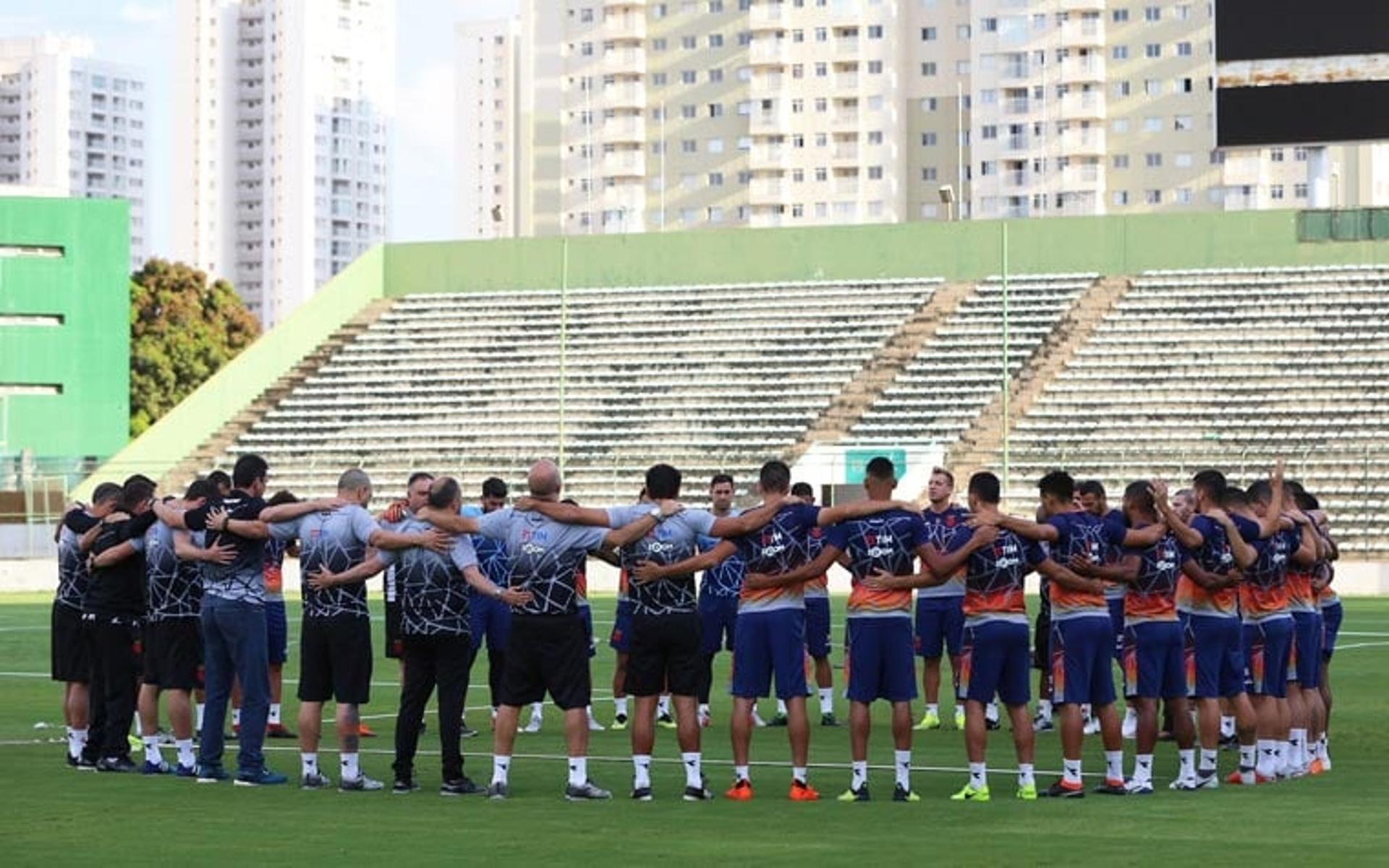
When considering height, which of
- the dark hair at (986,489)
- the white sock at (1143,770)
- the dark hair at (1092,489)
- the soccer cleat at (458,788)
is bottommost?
the soccer cleat at (458,788)

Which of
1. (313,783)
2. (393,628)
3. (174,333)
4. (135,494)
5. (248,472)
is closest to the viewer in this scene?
(313,783)

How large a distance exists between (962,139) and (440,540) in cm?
13482

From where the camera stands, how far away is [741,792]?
649 inches

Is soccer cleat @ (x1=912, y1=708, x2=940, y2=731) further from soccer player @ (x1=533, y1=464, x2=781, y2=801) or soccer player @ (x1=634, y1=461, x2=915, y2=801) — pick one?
soccer player @ (x1=533, y1=464, x2=781, y2=801)

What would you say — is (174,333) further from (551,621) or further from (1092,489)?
(551,621)

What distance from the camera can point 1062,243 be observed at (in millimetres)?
65875

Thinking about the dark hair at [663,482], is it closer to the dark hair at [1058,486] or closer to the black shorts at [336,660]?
the black shorts at [336,660]

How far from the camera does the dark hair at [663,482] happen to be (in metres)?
16.1

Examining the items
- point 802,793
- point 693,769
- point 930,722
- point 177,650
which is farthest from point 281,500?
point 930,722

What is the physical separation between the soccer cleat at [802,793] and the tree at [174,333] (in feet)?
299

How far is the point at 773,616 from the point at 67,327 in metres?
69.8

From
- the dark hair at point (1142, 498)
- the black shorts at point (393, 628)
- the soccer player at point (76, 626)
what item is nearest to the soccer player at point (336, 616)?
the black shorts at point (393, 628)

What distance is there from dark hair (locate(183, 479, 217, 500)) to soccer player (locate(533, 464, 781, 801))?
A: 8.48ft

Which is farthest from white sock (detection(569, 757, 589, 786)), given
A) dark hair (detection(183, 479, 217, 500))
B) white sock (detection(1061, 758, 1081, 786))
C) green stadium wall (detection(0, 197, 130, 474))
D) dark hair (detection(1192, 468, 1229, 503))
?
green stadium wall (detection(0, 197, 130, 474))
